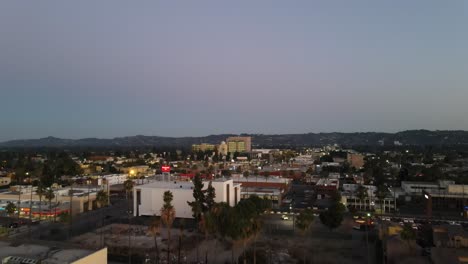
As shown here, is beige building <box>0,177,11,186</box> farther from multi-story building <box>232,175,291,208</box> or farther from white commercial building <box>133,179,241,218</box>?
multi-story building <box>232,175,291,208</box>

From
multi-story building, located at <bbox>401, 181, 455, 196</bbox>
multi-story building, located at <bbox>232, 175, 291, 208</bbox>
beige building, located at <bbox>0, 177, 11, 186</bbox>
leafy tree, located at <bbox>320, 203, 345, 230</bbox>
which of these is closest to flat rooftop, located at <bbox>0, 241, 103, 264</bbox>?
leafy tree, located at <bbox>320, 203, 345, 230</bbox>

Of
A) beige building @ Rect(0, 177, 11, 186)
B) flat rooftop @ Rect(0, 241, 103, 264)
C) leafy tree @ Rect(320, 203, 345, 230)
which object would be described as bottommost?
beige building @ Rect(0, 177, 11, 186)

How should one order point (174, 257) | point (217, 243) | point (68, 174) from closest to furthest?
point (174, 257), point (217, 243), point (68, 174)

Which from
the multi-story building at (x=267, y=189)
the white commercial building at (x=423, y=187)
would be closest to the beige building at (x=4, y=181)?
the multi-story building at (x=267, y=189)

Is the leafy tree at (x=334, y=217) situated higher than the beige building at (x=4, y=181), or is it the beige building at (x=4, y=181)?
the leafy tree at (x=334, y=217)

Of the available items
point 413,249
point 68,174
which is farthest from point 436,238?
point 68,174

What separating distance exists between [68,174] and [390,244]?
81.8 metres

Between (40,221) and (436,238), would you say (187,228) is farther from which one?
(436,238)

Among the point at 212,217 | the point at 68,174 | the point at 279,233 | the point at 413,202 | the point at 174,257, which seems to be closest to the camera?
the point at 212,217

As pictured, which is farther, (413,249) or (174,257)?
(174,257)

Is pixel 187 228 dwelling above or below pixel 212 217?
below

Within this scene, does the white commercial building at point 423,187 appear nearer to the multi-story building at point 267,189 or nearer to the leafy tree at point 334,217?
the multi-story building at point 267,189

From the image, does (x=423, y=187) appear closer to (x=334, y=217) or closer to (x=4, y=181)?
(x=334, y=217)

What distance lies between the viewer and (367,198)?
58.4 meters
